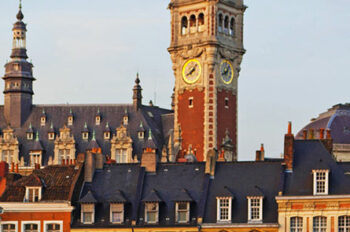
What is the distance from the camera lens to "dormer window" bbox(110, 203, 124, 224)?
96.8m

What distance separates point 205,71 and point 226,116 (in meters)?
6.16

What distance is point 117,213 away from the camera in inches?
3824

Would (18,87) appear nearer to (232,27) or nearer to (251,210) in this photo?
(232,27)

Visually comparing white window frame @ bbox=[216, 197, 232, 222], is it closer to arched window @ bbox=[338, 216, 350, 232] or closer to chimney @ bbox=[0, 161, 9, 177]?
arched window @ bbox=[338, 216, 350, 232]

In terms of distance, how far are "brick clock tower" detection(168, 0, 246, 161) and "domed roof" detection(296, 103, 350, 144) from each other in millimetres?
9468

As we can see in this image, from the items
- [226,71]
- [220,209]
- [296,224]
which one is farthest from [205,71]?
[296,224]

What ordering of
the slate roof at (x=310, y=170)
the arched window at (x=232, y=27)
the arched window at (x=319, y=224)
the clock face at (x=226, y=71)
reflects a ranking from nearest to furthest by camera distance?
the arched window at (x=319, y=224)
the slate roof at (x=310, y=170)
the clock face at (x=226, y=71)
the arched window at (x=232, y=27)

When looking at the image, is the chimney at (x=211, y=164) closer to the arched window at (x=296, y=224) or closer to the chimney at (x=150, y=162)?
the chimney at (x=150, y=162)

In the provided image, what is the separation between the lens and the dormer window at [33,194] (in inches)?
3880

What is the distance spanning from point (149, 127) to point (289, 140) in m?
58.3

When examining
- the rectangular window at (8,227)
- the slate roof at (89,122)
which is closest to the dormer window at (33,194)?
the rectangular window at (8,227)

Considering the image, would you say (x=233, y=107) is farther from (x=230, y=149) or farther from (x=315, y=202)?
(x=315, y=202)

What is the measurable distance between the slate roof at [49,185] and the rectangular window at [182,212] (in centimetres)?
849

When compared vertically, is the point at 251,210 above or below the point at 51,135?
below
